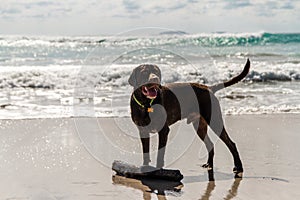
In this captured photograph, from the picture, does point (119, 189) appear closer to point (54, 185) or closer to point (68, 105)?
point (54, 185)

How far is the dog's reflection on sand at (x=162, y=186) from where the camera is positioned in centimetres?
507

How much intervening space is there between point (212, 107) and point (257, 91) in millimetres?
8551

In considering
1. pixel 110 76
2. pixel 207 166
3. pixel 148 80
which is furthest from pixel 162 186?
pixel 110 76

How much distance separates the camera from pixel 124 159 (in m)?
6.51

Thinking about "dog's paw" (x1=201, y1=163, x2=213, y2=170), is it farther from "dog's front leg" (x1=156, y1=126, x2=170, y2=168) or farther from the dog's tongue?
the dog's tongue

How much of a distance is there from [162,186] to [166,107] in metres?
0.86

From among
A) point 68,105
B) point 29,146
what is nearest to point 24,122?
point 29,146

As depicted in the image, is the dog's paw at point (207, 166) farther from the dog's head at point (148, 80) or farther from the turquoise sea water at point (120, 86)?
the turquoise sea water at point (120, 86)

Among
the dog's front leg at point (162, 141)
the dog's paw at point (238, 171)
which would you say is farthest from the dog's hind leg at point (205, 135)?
the dog's front leg at point (162, 141)

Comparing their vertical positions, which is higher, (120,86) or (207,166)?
(120,86)

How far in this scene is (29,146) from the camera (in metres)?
7.04

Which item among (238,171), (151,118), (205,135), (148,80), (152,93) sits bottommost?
(238,171)

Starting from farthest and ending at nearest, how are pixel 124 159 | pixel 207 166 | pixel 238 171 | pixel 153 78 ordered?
1. pixel 124 159
2. pixel 207 166
3. pixel 238 171
4. pixel 153 78

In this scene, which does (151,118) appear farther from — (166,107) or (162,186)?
(162,186)
